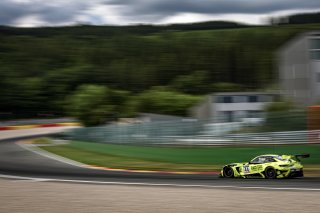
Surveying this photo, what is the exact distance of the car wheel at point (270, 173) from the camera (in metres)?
17.2

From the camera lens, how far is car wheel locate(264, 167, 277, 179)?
17.2 meters

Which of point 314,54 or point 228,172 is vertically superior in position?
point 314,54

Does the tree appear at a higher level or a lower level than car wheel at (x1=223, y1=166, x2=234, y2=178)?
higher

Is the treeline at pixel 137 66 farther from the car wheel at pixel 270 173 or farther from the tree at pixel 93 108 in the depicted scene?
the car wheel at pixel 270 173

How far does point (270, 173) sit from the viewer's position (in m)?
17.3

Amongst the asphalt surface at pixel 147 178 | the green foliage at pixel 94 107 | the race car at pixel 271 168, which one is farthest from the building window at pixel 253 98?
the race car at pixel 271 168

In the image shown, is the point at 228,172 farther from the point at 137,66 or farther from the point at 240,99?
the point at 137,66

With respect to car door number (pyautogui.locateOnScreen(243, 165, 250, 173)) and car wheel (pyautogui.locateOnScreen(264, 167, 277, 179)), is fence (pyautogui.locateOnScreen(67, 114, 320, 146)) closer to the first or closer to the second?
car door number (pyautogui.locateOnScreen(243, 165, 250, 173))

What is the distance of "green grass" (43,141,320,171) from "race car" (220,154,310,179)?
14.4 feet

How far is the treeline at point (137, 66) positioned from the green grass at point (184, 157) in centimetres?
8454

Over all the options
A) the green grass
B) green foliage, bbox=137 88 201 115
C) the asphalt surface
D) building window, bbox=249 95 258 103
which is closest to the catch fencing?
the green grass

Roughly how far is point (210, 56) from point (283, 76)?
115 m

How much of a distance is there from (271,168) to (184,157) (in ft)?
30.8

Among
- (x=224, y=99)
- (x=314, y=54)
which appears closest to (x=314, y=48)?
(x=314, y=54)
